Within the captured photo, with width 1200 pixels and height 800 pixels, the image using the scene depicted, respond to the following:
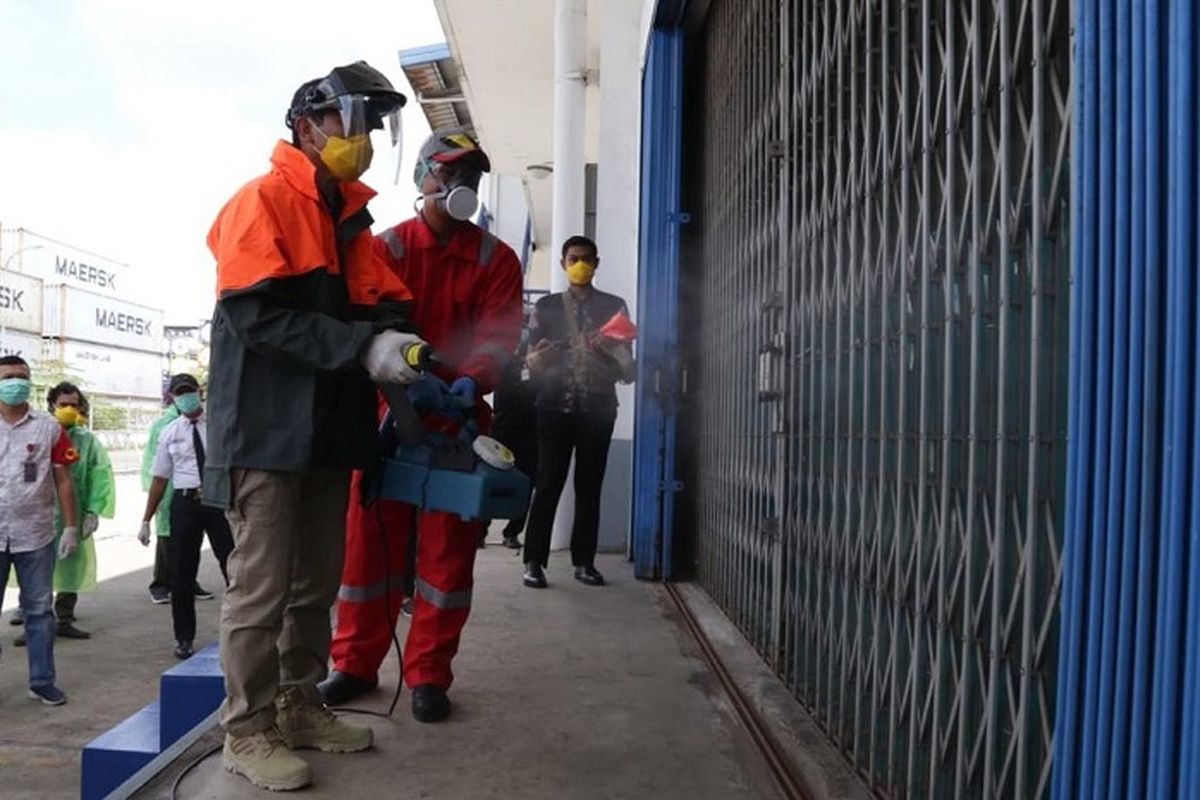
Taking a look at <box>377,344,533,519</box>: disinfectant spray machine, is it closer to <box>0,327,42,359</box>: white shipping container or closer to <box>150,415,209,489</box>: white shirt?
<box>150,415,209,489</box>: white shirt

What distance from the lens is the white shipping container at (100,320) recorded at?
42.8 metres

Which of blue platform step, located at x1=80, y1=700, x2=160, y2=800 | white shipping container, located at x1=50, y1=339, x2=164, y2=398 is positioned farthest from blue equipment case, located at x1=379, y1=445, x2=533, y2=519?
white shipping container, located at x1=50, y1=339, x2=164, y2=398

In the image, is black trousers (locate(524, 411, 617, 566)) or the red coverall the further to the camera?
black trousers (locate(524, 411, 617, 566))

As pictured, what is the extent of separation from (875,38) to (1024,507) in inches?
58.9

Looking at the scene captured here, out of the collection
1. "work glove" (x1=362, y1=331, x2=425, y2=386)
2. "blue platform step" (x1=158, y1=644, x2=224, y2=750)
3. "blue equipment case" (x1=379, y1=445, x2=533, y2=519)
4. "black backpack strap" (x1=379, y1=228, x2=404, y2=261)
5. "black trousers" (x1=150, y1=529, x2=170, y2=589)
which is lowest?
"black trousers" (x1=150, y1=529, x2=170, y2=589)

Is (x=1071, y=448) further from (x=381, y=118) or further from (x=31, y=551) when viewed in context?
(x=31, y=551)

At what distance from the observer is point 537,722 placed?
326cm

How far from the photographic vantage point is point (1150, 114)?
1.26 m

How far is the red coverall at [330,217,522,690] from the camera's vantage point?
3357 mm

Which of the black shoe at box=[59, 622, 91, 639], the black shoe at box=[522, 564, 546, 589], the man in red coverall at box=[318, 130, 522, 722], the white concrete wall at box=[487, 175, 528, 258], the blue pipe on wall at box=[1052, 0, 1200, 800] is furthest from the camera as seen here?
the white concrete wall at box=[487, 175, 528, 258]

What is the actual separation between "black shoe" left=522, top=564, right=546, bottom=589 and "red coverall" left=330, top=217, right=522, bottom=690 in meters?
1.97

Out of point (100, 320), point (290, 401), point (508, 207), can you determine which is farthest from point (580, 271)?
point (100, 320)

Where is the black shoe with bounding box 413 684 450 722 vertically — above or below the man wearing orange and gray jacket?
below

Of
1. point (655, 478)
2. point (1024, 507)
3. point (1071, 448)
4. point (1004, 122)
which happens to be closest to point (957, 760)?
point (1024, 507)
